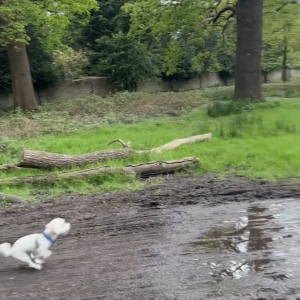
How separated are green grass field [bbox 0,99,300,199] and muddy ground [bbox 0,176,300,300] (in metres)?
0.74

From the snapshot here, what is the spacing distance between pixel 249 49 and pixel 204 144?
29.7 ft

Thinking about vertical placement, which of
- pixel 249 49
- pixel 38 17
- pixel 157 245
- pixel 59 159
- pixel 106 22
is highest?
pixel 106 22

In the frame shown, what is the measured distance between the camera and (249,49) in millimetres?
20000

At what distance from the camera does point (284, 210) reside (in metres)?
7.18

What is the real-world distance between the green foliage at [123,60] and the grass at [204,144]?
41.8ft

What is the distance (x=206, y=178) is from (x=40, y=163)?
338 centimetres

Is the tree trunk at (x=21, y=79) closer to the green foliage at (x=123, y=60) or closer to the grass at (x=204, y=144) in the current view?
the grass at (x=204, y=144)

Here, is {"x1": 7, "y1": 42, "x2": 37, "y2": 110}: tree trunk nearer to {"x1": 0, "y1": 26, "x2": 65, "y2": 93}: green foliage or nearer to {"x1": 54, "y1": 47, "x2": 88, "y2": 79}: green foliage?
{"x1": 0, "y1": 26, "x2": 65, "y2": 93}: green foliage

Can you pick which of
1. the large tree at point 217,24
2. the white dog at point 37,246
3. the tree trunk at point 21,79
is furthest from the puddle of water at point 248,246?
the tree trunk at point 21,79

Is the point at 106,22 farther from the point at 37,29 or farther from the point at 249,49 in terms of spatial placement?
the point at 249,49

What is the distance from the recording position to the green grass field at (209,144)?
9445 millimetres

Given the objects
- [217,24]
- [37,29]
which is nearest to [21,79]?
[37,29]

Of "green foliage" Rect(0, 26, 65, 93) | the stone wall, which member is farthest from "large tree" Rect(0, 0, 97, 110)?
the stone wall

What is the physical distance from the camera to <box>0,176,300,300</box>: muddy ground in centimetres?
483
